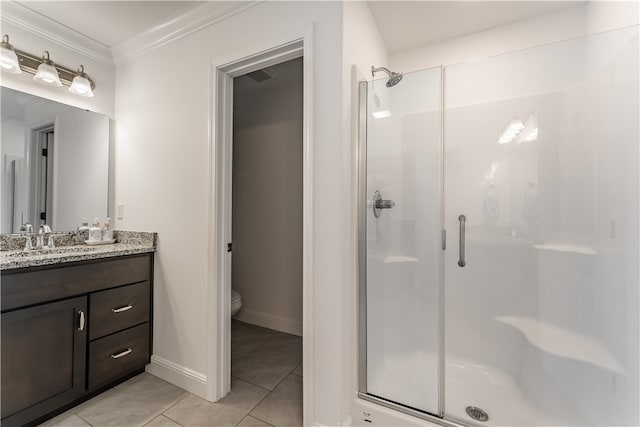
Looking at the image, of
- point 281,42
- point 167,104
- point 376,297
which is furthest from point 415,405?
point 167,104

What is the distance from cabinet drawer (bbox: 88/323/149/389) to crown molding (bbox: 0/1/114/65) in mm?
2041

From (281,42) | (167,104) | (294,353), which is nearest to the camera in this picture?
(281,42)

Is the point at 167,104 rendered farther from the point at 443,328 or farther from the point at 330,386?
the point at 443,328

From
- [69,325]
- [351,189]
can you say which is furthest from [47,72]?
[351,189]

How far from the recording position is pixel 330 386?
4.50 feet

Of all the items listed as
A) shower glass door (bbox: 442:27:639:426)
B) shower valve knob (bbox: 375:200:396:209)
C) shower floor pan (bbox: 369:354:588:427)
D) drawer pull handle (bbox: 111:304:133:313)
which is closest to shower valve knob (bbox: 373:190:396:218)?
shower valve knob (bbox: 375:200:396:209)

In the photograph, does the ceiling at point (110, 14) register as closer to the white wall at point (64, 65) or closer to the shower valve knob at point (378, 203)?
the white wall at point (64, 65)

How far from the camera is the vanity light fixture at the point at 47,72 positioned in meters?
1.84

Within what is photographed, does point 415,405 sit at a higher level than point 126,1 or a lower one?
lower

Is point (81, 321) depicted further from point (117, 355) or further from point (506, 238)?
point (506, 238)

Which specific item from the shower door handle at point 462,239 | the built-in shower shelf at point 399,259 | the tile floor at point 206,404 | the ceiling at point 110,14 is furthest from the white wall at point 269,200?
the shower door handle at point 462,239

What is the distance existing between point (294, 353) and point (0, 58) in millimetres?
2803

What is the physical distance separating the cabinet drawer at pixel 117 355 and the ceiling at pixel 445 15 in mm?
2709

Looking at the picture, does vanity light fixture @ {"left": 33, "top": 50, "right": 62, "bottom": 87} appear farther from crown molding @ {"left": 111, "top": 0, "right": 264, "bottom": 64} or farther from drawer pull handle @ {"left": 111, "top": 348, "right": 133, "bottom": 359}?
drawer pull handle @ {"left": 111, "top": 348, "right": 133, "bottom": 359}
